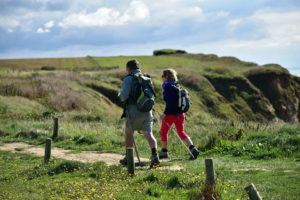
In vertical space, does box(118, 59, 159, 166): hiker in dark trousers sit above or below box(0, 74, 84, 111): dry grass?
above

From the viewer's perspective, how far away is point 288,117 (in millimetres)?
56969

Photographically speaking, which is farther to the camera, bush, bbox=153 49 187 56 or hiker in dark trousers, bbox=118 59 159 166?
bush, bbox=153 49 187 56

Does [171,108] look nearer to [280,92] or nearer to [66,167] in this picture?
[66,167]

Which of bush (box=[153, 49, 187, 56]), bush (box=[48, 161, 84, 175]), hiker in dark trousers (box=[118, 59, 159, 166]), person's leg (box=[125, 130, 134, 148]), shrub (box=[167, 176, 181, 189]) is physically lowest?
bush (box=[48, 161, 84, 175])

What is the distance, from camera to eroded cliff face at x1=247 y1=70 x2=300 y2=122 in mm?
56625

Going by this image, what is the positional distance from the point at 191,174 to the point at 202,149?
12.6 ft

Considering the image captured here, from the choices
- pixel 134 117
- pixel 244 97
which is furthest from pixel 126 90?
pixel 244 97

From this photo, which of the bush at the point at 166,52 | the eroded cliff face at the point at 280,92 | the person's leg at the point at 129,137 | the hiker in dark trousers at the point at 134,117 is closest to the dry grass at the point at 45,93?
the person's leg at the point at 129,137

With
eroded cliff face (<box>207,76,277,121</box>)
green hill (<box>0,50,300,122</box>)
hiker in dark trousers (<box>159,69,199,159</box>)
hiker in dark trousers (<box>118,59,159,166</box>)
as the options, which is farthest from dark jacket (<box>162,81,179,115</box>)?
eroded cliff face (<box>207,76,277,121</box>)

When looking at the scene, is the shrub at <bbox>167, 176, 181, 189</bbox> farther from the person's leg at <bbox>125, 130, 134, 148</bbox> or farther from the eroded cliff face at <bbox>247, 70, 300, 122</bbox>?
the eroded cliff face at <bbox>247, 70, 300, 122</bbox>

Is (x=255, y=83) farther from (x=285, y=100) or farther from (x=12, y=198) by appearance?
(x=12, y=198)

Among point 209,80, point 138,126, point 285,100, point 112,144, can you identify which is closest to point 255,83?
point 285,100

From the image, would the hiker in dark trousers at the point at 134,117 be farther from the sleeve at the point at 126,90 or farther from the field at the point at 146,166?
the field at the point at 146,166

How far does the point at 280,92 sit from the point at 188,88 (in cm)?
1928
